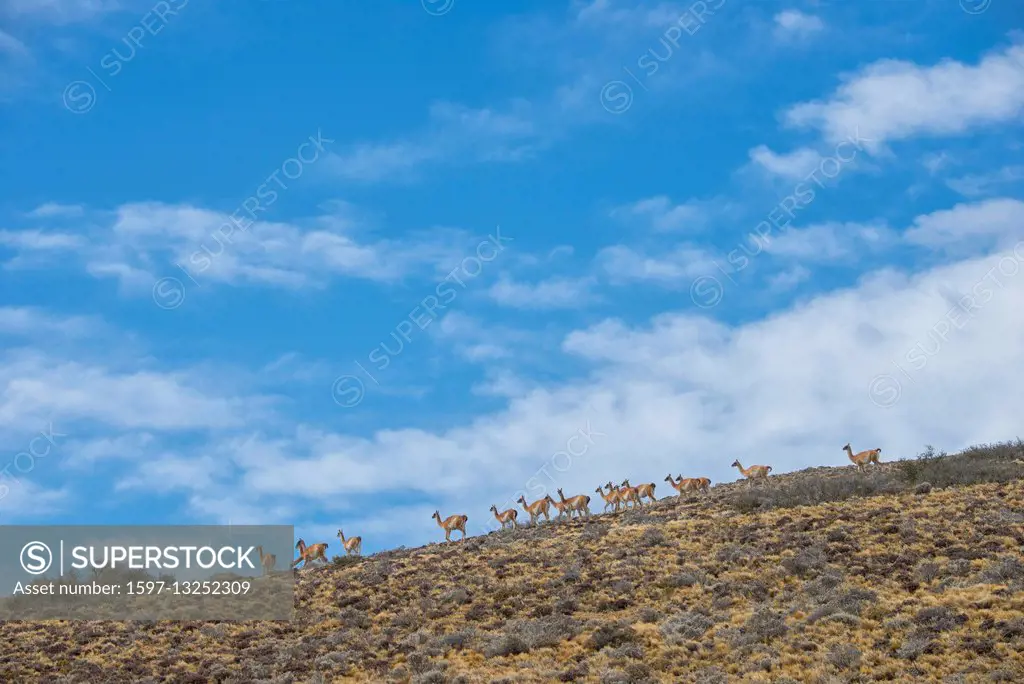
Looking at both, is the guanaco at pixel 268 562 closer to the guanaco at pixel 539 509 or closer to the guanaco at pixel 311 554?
the guanaco at pixel 311 554

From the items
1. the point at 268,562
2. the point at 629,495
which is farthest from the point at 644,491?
the point at 268,562

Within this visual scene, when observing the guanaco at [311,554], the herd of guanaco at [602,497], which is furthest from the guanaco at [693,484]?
the guanaco at [311,554]

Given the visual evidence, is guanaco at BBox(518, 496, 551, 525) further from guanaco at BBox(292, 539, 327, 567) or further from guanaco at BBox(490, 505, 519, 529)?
guanaco at BBox(292, 539, 327, 567)

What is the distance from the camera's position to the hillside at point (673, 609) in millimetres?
22656

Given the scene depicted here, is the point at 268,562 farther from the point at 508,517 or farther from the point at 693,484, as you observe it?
the point at 693,484

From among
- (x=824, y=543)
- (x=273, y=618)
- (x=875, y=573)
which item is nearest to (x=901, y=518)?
(x=824, y=543)

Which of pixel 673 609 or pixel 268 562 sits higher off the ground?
pixel 268 562

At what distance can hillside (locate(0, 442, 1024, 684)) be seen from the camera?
22.7 m

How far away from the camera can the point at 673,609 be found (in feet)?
87.5

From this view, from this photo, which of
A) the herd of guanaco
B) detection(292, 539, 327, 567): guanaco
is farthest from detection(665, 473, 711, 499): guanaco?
detection(292, 539, 327, 567): guanaco

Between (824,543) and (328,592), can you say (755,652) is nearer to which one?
(824,543)

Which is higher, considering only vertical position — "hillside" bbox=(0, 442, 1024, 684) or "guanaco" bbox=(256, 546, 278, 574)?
"guanaco" bbox=(256, 546, 278, 574)

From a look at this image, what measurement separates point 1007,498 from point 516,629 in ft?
55.1

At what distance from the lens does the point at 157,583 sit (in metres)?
35.5
